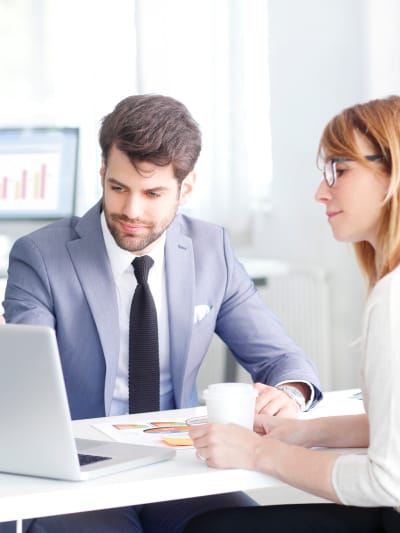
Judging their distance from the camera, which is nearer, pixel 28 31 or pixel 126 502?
pixel 126 502

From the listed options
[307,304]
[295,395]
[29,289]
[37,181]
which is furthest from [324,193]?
[307,304]

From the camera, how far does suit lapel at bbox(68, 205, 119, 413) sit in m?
2.06

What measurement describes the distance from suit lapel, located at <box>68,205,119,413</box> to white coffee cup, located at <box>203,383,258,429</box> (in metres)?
0.57

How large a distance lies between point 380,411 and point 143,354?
0.85m

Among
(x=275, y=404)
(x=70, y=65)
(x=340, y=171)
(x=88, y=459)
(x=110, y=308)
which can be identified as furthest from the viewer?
(x=70, y=65)

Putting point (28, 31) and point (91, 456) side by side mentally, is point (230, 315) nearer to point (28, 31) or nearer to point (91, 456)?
point (91, 456)

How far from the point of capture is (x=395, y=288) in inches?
54.2

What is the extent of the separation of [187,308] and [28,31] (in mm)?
2381

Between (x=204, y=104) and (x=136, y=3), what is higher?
(x=136, y=3)

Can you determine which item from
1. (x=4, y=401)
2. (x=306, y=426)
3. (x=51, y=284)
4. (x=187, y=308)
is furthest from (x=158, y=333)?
(x=4, y=401)

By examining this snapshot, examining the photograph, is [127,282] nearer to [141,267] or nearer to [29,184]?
[141,267]

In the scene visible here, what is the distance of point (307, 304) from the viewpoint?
4309 millimetres

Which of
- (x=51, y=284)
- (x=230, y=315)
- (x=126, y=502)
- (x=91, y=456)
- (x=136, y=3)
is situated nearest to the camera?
(x=126, y=502)

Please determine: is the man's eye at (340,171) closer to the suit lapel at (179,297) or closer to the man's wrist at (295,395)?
the man's wrist at (295,395)
